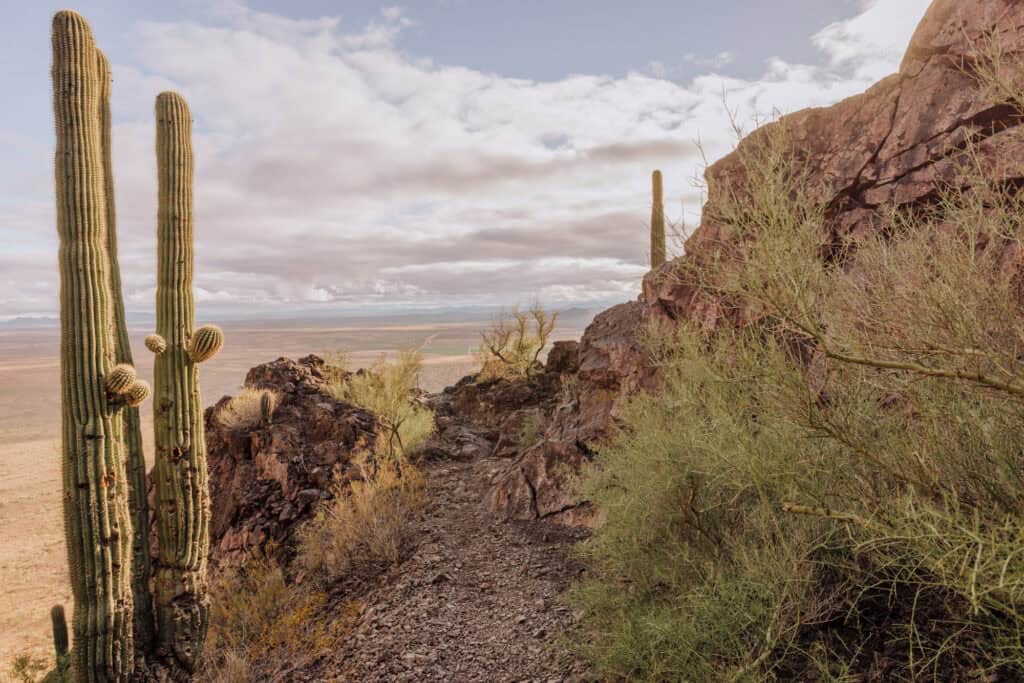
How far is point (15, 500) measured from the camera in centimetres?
2550

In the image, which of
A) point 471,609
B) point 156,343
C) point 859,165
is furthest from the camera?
point 859,165

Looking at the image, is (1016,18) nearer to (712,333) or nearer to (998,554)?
(712,333)

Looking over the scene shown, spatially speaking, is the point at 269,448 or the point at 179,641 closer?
the point at 179,641

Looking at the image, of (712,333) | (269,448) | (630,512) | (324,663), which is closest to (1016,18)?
(712,333)

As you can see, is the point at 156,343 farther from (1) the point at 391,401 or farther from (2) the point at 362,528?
(1) the point at 391,401

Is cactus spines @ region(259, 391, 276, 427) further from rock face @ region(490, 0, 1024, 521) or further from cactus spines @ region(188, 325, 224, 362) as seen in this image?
rock face @ region(490, 0, 1024, 521)

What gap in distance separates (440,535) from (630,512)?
4.21 m

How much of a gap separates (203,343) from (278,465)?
344cm

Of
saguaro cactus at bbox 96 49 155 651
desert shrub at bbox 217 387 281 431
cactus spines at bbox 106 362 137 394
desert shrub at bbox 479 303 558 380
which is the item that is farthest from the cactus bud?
desert shrub at bbox 479 303 558 380

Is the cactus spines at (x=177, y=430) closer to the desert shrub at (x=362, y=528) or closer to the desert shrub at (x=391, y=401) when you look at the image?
the desert shrub at (x=362, y=528)

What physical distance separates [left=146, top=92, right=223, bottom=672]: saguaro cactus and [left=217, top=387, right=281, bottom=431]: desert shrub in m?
3.18

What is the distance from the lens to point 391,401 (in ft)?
42.3

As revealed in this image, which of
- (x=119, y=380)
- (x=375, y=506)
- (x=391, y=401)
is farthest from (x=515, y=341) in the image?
(x=119, y=380)

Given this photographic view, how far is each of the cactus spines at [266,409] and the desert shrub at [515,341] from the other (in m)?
7.07
